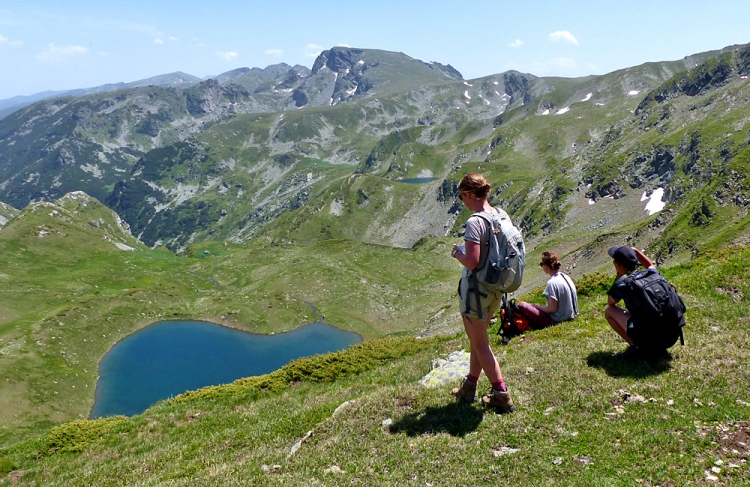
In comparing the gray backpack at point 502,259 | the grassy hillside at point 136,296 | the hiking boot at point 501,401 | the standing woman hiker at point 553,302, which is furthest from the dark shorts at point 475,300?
the grassy hillside at point 136,296

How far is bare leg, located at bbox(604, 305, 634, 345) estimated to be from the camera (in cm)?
1277

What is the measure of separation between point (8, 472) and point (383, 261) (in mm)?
122660

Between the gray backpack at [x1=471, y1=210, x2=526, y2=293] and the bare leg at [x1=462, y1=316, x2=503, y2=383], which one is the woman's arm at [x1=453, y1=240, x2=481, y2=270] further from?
the bare leg at [x1=462, y1=316, x2=503, y2=383]

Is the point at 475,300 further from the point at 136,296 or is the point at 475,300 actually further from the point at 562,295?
the point at 136,296

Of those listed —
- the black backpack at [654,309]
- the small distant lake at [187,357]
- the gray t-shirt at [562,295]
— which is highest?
the black backpack at [654,309]

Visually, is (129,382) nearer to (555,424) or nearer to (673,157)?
(555,424)

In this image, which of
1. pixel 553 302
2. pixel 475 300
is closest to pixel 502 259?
pixel 475 300

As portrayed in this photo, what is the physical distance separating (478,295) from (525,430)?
139 inches

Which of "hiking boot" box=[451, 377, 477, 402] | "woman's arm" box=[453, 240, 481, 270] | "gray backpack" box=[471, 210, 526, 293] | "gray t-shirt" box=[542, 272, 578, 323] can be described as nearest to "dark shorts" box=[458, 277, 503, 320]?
"gray backpack" box=[471, 210, 526, 293]

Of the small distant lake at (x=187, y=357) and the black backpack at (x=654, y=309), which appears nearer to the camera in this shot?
the black backpack at (x=654, y=309)

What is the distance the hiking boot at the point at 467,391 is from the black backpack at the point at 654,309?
503 centimetres

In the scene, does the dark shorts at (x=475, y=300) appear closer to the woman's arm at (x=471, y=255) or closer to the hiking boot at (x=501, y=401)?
the woman's arm at (x=471, y=255)

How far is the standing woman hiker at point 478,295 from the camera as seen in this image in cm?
953

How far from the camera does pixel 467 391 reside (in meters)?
11.8
